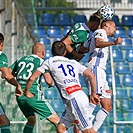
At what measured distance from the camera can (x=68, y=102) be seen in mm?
8508

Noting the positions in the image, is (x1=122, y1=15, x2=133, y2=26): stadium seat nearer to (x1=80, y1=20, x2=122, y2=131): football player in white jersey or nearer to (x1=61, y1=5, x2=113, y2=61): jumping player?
(x1=61, y1=5, x2=113, y2=61): jumping player

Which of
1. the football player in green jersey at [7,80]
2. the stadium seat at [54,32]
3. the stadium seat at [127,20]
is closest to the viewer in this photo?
the football player in green jersey at [7,80]

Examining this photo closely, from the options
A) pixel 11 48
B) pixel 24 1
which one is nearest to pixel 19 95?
pixel 11 48

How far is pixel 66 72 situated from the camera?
8.49 meters

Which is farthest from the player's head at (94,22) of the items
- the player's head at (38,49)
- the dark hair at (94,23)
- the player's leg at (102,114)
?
the player's leg at (102,114)

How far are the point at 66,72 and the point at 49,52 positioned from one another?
9.26 meters

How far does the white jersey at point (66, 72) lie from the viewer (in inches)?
334

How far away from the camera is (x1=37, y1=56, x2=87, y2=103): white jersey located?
8484mm

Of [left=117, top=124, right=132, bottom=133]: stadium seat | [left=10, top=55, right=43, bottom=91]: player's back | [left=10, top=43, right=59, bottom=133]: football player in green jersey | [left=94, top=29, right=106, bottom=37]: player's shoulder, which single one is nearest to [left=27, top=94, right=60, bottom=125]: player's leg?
[left=10, top=43, right=59, bottom=133]: football player in green jersey

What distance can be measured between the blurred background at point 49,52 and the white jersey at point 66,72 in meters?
3.53

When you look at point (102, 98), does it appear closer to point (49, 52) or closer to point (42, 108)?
point (42, 108)

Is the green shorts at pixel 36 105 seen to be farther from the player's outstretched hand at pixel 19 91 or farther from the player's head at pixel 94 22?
the player's head at pixel 94 22

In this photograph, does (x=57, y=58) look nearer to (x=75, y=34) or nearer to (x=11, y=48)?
(x=75, y=34)

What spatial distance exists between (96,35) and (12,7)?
827cm
